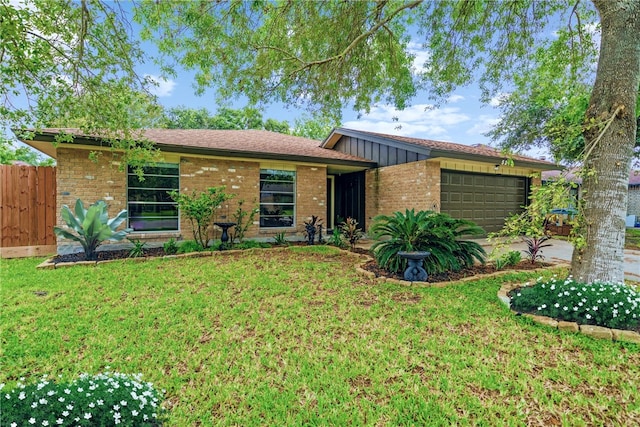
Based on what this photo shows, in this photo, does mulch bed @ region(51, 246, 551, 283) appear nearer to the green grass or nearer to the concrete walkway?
the green grass

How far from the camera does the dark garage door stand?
9344 mm

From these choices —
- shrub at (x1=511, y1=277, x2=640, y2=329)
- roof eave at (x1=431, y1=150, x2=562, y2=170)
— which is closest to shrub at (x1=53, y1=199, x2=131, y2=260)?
shrub at (x1=511, y1=277, x2=640, y2=329)

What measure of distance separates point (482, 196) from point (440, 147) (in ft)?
8.46

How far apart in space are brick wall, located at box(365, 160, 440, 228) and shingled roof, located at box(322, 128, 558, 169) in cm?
71

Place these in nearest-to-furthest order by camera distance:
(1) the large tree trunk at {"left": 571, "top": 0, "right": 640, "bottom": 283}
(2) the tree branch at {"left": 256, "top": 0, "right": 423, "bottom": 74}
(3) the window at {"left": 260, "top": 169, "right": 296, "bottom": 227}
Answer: (1) the large tree trunk at {"left": 571, "top": 0, "right": 640, "bottom": 283}, (2) the tree branch at {"left": 256, "top": 0, "right": 423, "bottom": 74}, (3) the window at {"left": 260, "top": 169, "right": 296, "bottom": 227}

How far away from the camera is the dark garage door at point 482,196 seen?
9.34 m

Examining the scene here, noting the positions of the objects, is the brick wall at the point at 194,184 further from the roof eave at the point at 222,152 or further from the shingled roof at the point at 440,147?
the shingled roof at the point at 440,147

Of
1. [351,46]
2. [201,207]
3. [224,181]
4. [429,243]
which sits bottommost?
[429,243]

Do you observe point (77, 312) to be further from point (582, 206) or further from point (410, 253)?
point (582, 206)

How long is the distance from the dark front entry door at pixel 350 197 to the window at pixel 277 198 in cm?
270

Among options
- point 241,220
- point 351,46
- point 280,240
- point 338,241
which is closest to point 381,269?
point 338,241

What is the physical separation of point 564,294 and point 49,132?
31.8ft

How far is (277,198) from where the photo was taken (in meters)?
9.89

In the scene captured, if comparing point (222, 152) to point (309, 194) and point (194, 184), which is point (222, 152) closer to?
point (194, 184)
